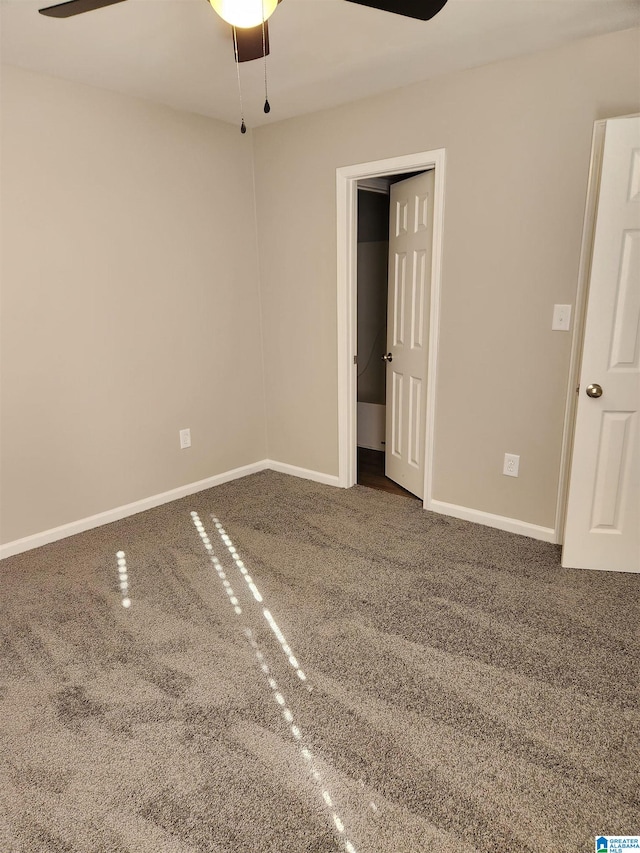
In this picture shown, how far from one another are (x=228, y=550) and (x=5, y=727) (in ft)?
4.30

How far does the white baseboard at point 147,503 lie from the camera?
9.77 ft

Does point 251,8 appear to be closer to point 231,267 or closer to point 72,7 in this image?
point 72,7

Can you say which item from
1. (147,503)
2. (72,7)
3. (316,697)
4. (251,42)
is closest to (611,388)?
(316,697)

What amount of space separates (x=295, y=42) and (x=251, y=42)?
11.5 inches

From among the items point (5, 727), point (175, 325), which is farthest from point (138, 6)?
point (5, 727)

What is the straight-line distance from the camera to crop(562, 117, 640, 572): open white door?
2297 mm

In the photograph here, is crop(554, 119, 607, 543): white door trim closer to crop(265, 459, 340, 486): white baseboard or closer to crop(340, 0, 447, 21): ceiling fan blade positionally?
crop(340, 0, 447, 21): ceiling fan blade

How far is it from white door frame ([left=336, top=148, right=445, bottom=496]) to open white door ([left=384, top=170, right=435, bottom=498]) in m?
0.11

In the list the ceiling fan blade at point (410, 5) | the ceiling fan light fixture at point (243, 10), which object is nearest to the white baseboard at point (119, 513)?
the ceiling fan light fixture at point (243, 10)

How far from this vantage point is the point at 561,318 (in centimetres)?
270

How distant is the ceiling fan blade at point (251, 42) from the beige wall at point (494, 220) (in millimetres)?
1053

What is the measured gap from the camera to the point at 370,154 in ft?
10.5

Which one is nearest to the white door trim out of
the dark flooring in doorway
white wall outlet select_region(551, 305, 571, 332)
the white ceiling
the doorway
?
white wall outlet select_region(551, 305, 571, 332)

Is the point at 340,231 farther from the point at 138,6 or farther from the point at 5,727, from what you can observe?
the point at 5,727
